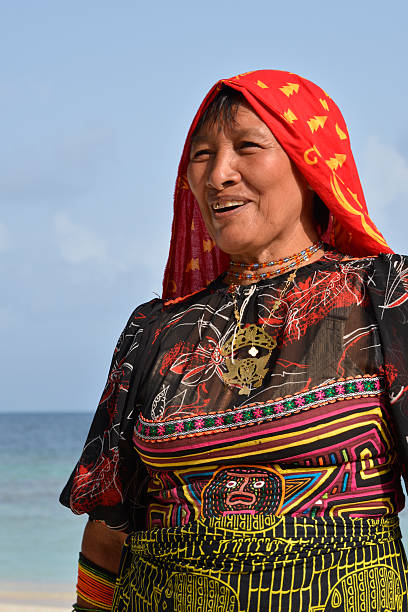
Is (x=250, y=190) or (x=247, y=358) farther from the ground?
(x=250, y=190)

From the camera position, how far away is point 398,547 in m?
1.93

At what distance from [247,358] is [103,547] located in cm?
72

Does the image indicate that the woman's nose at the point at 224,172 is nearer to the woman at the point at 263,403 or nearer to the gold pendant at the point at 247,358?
the woman at the point at 263,403

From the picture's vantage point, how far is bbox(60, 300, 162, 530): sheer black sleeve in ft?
7.45

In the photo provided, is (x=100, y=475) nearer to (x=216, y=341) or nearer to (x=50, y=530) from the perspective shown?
(x=216, y=341)

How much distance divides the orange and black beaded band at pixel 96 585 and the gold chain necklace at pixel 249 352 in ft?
2.34

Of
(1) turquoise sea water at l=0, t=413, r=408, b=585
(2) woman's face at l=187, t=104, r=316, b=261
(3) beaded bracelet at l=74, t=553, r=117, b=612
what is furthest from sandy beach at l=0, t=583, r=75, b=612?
(2) woman's face at l=187, t=104, r=316, b=261

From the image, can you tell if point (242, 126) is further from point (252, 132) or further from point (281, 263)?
point (281, 263)

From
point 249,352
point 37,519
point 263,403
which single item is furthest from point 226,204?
point 37,519

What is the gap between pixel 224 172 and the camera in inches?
84.4

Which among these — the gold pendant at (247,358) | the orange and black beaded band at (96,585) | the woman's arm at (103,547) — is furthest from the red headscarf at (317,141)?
the orange and black beaded band at (96,585)

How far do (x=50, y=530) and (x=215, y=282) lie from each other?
11.9m

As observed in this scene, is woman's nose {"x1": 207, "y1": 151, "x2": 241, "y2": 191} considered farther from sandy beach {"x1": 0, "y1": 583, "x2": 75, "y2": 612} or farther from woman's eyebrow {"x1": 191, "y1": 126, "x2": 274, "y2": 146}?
sandy beach {"x1": 0, "y1": 583, "x2": 75, "y2": 612}

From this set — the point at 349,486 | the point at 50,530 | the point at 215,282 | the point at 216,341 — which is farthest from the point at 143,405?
the point at 50,530
